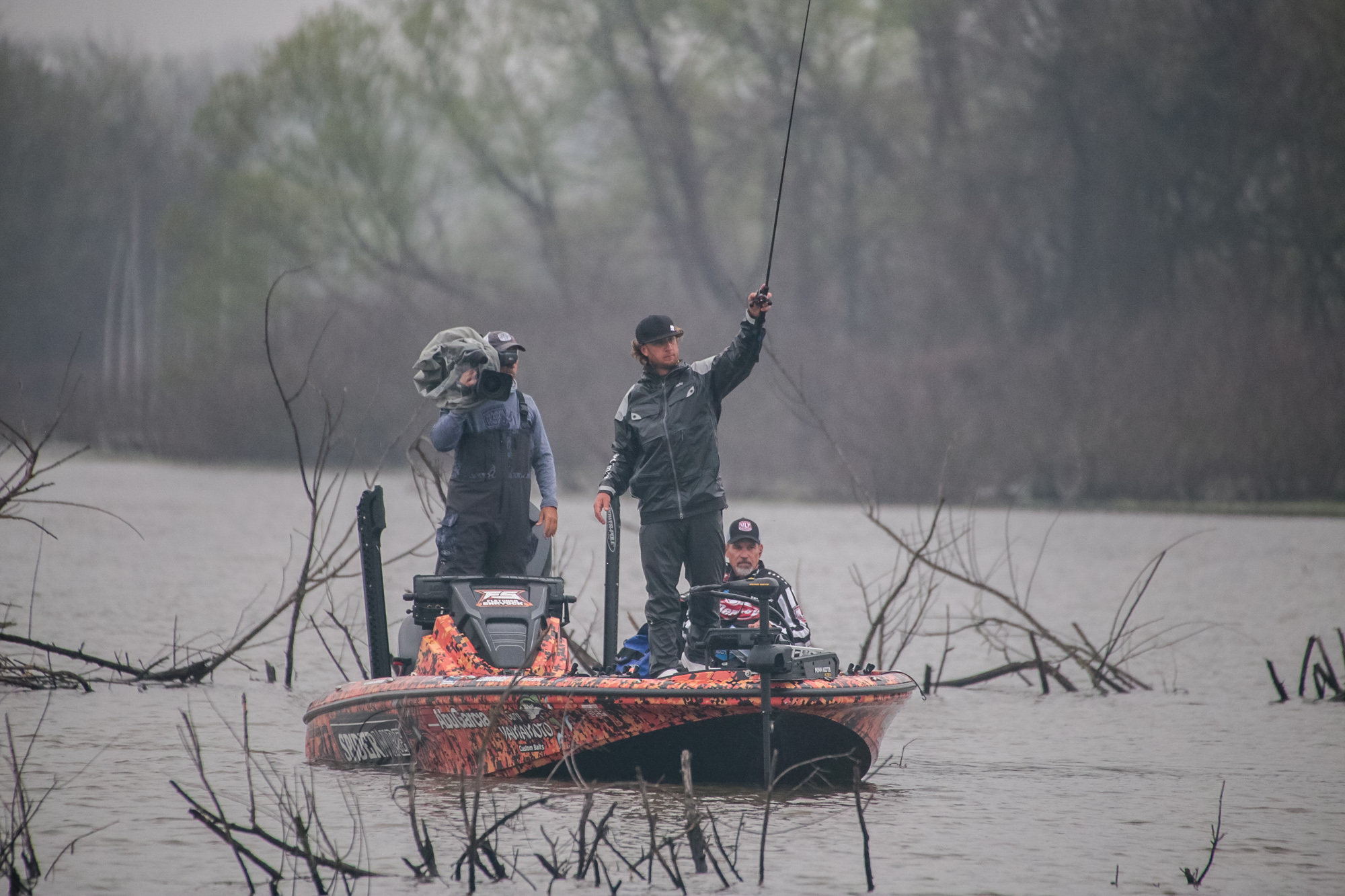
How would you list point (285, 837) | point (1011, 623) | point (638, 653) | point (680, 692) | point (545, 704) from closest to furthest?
point (285, 837)
point (680, 692)
point (545, 704)
point (638, 653)
point (1011, 623)

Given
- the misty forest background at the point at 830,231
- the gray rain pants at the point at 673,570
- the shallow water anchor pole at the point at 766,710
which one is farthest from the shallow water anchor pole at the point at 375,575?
the misty forest background at the point at 830,231

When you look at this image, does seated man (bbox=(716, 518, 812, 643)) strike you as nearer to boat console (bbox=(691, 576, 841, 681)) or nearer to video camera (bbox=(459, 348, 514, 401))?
boat console (bbox=(691, 576, 841, 681))

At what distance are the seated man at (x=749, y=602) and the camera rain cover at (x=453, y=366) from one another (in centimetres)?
128

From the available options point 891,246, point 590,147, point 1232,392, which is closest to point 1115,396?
point 1232,392

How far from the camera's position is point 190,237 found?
38.0 meters

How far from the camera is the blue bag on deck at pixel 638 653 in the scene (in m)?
8.26

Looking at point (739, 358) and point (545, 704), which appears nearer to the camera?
point (545, 704)

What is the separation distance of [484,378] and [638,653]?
148 centimetres

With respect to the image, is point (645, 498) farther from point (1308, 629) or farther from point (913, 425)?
point (913, 425)

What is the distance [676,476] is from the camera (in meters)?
8.13

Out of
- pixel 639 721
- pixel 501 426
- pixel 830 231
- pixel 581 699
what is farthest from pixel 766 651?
pixel 830 231

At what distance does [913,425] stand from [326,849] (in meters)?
25.1

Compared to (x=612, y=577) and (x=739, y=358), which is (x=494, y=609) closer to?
(x=612, y=577)

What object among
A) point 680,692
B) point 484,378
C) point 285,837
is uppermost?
point 484,378
